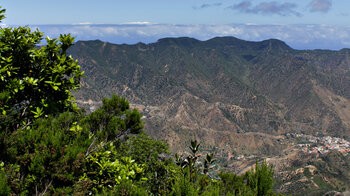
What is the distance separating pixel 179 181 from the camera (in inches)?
371

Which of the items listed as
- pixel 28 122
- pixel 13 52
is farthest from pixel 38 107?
pixel 13 52

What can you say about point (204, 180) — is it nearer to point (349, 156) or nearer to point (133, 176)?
point (133, 176)

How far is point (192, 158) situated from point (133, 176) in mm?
2765

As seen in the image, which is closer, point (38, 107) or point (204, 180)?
point (38, 107)

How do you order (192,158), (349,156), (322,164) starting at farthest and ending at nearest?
(349,156), (322,164), (192,158)

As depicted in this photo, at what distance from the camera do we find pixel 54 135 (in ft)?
28.6

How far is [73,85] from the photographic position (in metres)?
10.7

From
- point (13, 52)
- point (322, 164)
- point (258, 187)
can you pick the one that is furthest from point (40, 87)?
point (322, 164)


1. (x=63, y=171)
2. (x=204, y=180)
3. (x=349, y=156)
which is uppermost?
(x=63, y=171)

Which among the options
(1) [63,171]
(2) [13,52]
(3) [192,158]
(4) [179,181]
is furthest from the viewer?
(3) [192,158]

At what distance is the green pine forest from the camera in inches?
316

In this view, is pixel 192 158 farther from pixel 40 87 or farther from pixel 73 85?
pixel 40 87

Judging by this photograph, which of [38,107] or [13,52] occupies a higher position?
[13,52]

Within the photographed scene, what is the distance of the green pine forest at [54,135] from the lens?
8.04 meters
